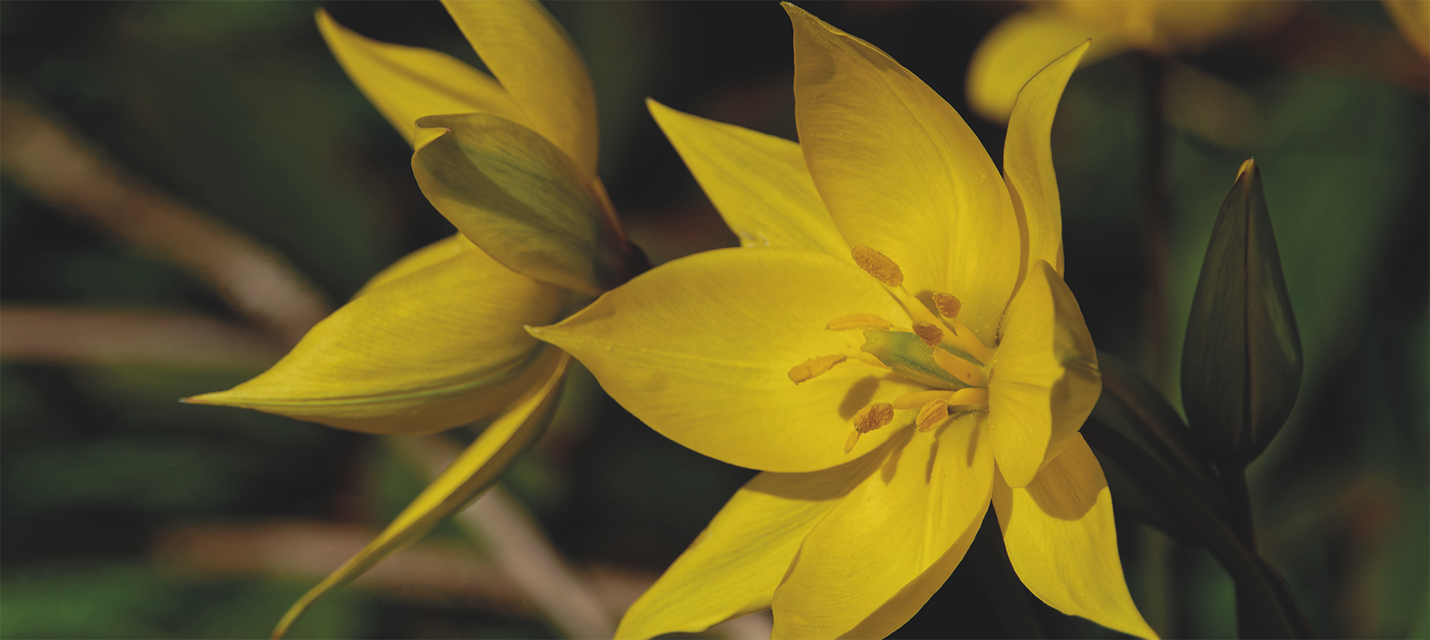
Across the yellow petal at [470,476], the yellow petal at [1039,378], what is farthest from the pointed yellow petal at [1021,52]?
the yellow petal at [470,476]

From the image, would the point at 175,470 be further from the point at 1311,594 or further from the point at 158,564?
the point at 1311,594

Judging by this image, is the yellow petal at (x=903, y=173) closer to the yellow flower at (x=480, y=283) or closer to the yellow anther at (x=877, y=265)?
the yellow anther at (x=877, y=265)

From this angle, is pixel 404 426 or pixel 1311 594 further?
pixel 1311 594

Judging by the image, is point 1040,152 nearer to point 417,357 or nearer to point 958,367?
point 958,367

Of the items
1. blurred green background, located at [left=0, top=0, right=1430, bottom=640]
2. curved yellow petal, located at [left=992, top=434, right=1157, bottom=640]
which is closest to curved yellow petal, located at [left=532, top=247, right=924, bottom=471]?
curved yellow petal, located at [left=992, top=434, right=1157, bottom=640]

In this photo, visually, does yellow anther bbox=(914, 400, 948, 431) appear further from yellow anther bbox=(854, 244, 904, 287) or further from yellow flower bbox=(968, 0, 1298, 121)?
yellow flower bbox=(968, 0, 1298, 121)

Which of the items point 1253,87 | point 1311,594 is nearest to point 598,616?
point 1311,594
